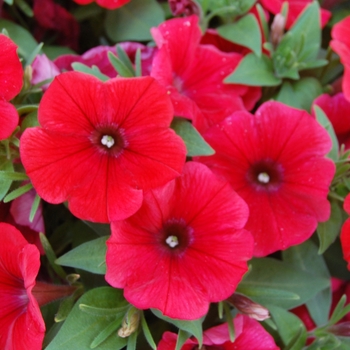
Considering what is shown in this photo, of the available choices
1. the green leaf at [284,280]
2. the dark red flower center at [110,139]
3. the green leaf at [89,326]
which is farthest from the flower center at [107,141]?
the green leaf at [284,280]

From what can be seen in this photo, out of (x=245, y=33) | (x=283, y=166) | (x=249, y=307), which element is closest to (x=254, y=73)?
(x=245, y=33)

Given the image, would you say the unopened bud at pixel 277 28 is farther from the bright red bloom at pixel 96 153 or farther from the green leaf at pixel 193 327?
the green leaf at pixel 193 327

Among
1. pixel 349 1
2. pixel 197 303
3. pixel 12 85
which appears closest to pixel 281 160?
pixel 197 303

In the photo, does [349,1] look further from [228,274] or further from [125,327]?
[125,327]

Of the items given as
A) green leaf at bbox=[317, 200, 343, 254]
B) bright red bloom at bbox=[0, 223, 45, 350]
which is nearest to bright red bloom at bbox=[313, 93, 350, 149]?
green leaf at bbox=[317, 200, 343, 254]

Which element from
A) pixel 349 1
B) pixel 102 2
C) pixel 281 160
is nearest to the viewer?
pixel 281 160

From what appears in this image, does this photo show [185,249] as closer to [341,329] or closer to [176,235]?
[176,235]
